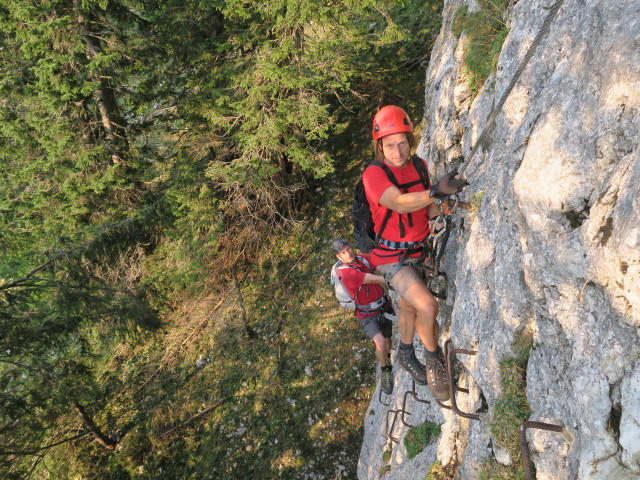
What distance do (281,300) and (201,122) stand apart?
19.3 feet

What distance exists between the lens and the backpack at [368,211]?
427cm

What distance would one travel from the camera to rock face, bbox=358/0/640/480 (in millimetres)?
2254

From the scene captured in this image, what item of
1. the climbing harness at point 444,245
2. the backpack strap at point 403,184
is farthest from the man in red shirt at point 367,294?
the backpack strap at point 403,184

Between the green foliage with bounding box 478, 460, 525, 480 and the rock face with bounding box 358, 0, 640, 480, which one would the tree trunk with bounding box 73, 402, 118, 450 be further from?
the green foliage with bounding box 478, 460, 525, 480

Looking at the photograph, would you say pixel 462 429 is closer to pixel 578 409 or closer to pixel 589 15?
pixel 578 409

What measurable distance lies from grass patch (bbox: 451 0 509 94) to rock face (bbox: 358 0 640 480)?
377mm

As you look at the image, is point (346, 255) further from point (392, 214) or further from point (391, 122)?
point (391, 122)

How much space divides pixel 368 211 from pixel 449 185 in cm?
123

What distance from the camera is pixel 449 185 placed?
349 cm

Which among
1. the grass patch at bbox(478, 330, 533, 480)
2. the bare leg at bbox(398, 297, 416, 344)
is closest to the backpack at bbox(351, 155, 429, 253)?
the bare leg at bbox(398, 297, 416, 344)

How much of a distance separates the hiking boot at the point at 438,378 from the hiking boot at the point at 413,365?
46 centimetres

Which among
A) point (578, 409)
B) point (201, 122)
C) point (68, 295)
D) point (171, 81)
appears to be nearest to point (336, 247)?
point (578, 409)

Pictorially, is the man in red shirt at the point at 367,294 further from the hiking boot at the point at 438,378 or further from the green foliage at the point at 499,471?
the green foliage at the point at 499,471

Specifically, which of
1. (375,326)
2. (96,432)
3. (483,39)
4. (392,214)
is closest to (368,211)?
(392,214)
